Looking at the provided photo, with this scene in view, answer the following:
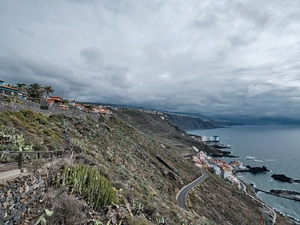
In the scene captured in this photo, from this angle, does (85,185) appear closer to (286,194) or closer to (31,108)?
(31,108)

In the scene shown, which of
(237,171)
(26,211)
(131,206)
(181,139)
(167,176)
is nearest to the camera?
(26,211)

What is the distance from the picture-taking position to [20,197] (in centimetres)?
672

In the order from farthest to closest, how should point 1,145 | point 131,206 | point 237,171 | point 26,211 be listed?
point 237,171, point 131,206, point 1,145, point 26,211

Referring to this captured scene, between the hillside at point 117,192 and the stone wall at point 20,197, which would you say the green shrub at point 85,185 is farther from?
the stone wall at point 20,197

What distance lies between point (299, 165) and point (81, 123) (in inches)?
4209

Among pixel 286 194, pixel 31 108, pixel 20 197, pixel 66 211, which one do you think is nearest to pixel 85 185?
pixel 66 211

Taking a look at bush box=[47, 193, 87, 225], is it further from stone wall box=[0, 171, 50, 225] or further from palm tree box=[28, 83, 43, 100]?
palm tree box=[28, 83, 43, 100]

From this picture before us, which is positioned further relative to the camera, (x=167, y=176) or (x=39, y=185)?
(x=167, y=176)

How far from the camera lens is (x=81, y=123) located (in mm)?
31516

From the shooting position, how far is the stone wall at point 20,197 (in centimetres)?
597

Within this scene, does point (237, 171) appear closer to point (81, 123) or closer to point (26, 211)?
point (81, 123)

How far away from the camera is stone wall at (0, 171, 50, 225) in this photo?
19.6 ft

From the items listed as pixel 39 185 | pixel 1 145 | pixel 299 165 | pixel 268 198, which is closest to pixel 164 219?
pixel 39 185

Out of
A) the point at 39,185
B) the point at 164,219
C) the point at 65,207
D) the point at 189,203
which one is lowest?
the point at 189,203
